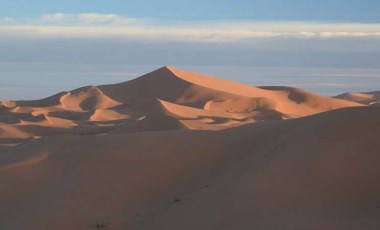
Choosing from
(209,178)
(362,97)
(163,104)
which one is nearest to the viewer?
(209,178)

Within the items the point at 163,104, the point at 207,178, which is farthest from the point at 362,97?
the point at 207,178

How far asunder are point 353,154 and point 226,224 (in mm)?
2913

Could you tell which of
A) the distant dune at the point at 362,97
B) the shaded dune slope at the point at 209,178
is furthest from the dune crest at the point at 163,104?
the shaded dune slope at the point at 209,178

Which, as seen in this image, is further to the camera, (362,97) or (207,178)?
(362,97)

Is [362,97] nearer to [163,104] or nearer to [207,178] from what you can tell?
[163,104]

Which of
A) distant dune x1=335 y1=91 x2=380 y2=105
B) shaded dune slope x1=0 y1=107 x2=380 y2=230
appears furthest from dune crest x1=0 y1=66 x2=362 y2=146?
shaded dune slope x1=0 y1=107 x2=380 y2=230

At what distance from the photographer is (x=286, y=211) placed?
10.2 m

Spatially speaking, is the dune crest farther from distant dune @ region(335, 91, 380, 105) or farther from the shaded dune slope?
the shaded dune slope

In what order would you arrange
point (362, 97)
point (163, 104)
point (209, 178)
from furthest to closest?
point (362, 97), point (163, 104), point (209, 178)

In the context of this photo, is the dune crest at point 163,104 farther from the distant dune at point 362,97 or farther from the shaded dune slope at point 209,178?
the shaded dune slope at point 209,178

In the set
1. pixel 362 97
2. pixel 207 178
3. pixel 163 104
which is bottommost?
pixel 362 97

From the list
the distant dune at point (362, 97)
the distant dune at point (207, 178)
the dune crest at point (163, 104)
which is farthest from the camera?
the distant dune at point (362, 97)

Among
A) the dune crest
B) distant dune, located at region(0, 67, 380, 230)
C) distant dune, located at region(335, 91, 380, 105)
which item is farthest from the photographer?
distant dune, located at region(335, 91, 380, 105)

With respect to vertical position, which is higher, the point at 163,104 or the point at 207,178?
the point at 207,178
